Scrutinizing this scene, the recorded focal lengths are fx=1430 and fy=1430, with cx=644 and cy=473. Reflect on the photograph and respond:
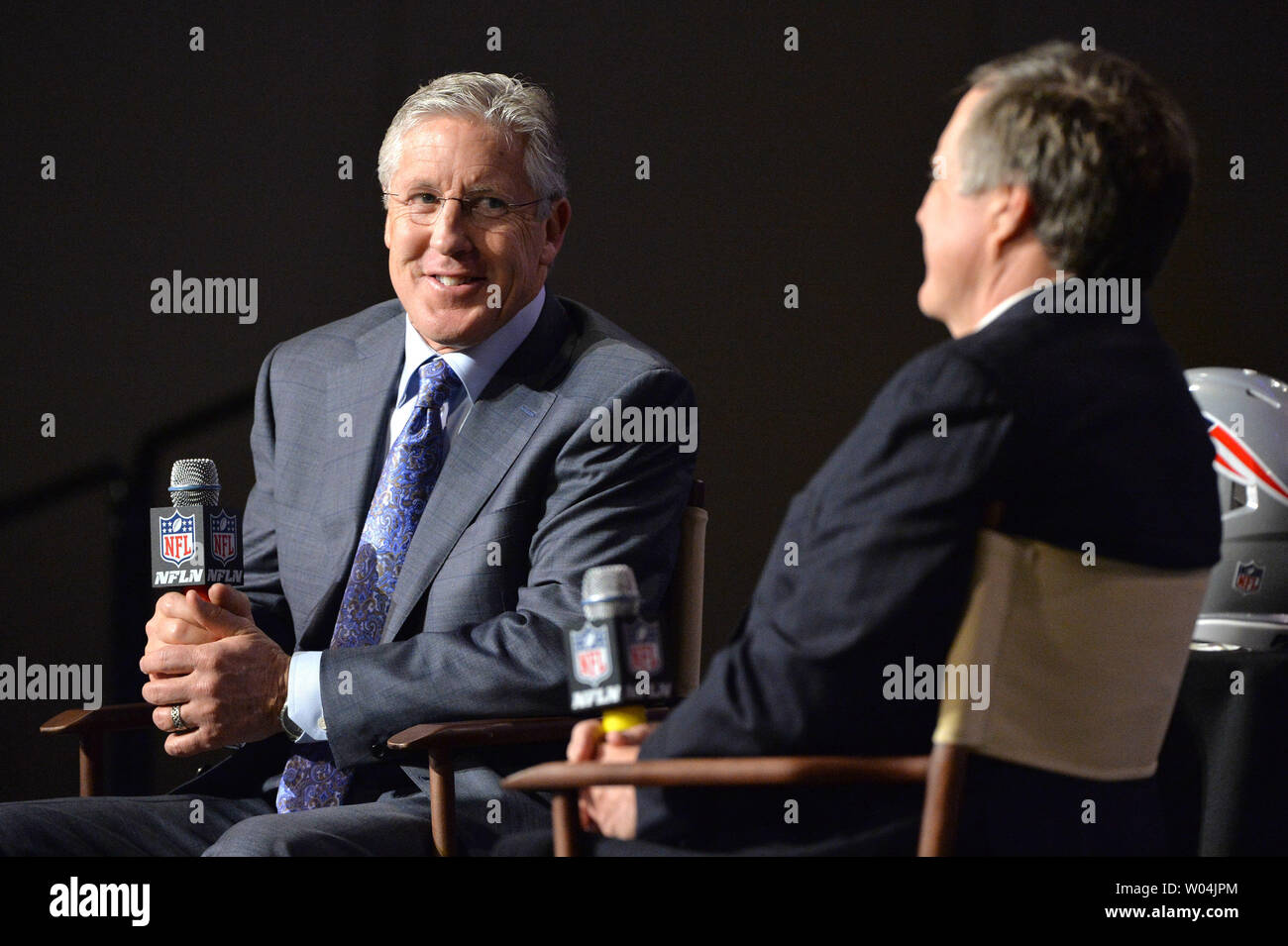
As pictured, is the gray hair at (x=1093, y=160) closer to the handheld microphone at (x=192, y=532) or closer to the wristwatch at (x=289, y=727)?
the handheld microphone at (x=192, y=532)

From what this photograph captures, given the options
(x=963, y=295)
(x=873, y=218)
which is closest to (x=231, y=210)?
(x=873, y=218)

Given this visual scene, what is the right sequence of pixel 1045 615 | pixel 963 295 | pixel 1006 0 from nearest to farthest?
pixel 1045 615, pixel 963 295, pixel 1006 0

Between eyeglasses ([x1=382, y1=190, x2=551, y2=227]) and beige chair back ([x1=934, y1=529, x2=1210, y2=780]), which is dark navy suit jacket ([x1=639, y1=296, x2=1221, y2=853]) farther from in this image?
eyeglasses ([x1=382, y1=190, x2=551, y2=227])

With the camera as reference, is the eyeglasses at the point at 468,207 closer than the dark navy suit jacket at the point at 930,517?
No

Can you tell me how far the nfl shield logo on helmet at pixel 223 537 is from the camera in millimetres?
2287

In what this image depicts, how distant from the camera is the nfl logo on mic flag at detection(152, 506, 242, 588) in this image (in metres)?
2.26

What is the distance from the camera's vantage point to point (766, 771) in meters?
1.71

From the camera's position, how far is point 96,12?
12.9 ft

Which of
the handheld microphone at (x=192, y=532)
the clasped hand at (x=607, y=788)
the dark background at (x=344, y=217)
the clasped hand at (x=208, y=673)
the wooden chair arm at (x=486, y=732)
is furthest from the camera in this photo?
the dark background at (x=344, y=217)

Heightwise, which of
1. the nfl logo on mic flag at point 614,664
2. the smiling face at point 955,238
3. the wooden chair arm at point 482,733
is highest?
the smiling face at point 955,238

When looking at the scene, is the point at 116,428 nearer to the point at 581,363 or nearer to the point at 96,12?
the point at 96,12

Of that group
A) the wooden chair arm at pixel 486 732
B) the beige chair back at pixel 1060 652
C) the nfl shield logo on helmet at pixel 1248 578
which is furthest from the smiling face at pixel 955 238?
the nfl shield logo on helmet at pixel 1248 578

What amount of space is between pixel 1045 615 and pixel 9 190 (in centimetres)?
331

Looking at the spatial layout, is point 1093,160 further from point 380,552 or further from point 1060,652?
point 380,552
